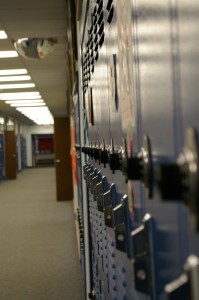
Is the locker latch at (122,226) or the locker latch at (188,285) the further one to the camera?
the locker latch at (122,226)

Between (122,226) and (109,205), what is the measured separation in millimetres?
234

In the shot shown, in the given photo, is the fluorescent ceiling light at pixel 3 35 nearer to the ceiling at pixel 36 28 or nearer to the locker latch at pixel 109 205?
the ceiling at pixel 36 28

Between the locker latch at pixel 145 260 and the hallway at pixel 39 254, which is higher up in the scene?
the locker latch at pixel 145 260

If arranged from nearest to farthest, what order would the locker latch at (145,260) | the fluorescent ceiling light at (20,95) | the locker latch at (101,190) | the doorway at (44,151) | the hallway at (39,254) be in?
1. the locker latch at (145,260)
2. the locker latch at (101,190)
3. the hallway at (39,254)
4. the fluorescent ceiling light at (20,95)
5. the doorway at (44,151)

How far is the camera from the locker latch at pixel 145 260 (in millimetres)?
641

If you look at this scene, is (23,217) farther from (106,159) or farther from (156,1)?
(156,1)

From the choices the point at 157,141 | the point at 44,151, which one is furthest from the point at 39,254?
the point at 44,151

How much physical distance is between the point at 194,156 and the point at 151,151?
24cm

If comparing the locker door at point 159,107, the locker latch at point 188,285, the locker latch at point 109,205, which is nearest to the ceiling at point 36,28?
the locker latch at point 109,205

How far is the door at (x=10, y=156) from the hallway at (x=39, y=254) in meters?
8.63

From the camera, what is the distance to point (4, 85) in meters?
11.0

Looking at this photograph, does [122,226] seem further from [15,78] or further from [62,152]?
[15,78]

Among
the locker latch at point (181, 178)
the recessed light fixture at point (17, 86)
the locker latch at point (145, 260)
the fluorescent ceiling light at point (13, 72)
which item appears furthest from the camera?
the recessed light fixture at point (17, 86)

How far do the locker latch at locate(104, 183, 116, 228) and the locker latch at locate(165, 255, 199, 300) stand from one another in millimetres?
626
